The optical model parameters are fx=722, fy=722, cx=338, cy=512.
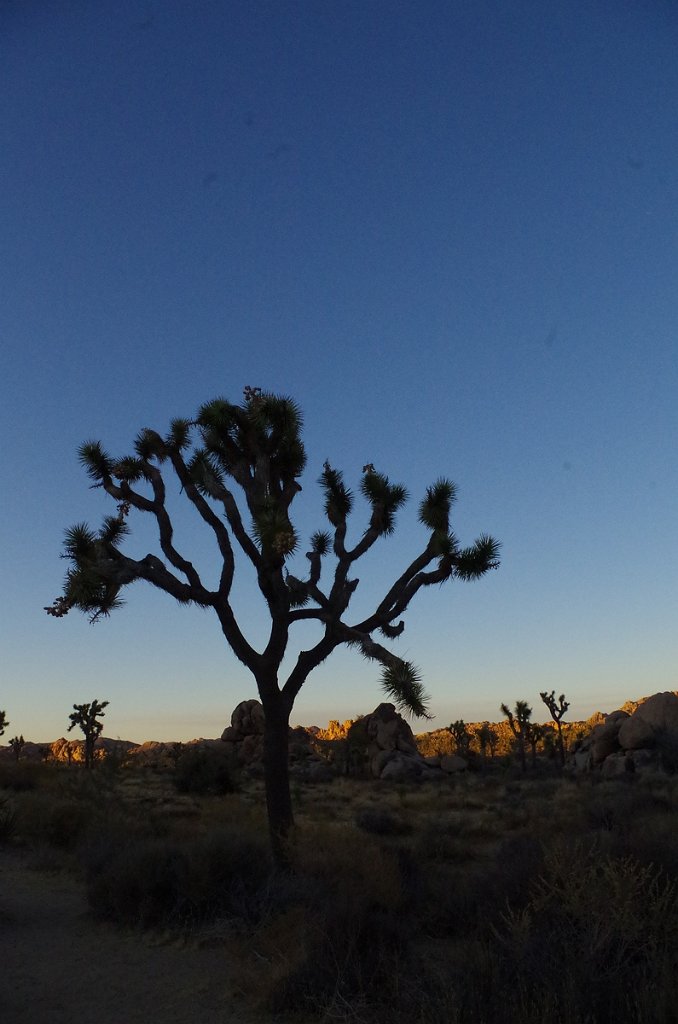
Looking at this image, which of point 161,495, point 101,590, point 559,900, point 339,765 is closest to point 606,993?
point 559,900

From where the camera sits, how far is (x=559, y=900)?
22.2ft

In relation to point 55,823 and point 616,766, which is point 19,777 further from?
point 616,766

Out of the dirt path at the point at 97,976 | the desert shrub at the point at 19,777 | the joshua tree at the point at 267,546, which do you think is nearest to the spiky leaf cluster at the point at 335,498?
the joshua tree at the point at 267,546

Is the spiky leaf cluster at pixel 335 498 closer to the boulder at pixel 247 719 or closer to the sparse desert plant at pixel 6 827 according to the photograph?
the sparse desert plant at pixel 6 827

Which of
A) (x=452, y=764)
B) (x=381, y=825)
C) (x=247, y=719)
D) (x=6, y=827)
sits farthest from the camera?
(x=247, y=719)

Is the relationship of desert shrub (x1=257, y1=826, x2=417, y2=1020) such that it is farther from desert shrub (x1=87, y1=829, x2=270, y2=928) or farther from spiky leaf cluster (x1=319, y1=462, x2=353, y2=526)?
spiky leaf cluster (x1=319, y1=462, x2=353, y2=526)

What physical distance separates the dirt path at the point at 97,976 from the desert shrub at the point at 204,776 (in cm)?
1577

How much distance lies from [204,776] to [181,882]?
56.1ft

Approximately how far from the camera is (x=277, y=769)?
11.6 metres

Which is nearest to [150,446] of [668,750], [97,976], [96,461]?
[96,461]

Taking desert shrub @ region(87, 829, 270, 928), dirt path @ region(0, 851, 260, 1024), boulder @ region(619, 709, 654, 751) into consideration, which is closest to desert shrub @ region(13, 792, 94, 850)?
desert shrub @ region(87, 829, 270, 928)

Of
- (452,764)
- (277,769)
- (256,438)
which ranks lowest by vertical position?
(452,764)

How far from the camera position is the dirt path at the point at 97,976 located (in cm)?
588

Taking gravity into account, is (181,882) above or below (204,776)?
below
